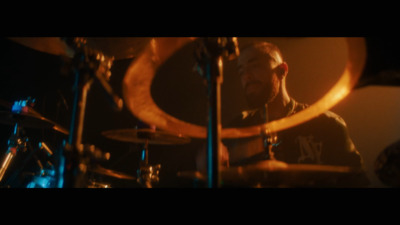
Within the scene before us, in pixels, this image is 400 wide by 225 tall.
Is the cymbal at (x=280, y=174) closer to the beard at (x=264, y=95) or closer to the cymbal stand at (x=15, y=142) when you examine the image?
the beard at (x=264, y=95)

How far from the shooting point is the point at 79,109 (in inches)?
34.9

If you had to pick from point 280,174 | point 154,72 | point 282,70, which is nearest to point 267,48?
point 282,70

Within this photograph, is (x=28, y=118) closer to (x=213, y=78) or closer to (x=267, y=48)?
(x=213, y=78)

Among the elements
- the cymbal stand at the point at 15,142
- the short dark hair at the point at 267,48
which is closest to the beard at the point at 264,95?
the short dark hair at the point at 267,48

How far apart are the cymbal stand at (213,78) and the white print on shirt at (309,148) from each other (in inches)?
48.7

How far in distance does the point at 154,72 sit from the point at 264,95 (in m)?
0.98

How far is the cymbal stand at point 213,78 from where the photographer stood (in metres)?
0.81

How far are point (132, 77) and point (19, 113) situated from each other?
0.99 meters

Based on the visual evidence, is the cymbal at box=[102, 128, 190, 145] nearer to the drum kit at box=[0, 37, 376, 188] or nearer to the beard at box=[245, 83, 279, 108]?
the drum kit at box=[0, 37, 376, 188]

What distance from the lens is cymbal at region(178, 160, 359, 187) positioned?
0.79m

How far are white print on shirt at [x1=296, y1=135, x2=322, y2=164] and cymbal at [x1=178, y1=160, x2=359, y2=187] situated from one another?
3.57 feet

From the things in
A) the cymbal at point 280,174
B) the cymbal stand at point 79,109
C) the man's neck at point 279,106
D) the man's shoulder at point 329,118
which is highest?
the man's neck at point 279,106

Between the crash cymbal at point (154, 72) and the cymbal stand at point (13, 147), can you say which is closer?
the crash cymbal at point (154, 72)

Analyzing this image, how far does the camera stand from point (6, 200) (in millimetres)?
731
